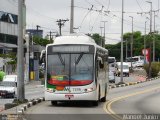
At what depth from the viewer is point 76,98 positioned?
26.0 m

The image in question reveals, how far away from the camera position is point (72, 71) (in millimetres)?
26375

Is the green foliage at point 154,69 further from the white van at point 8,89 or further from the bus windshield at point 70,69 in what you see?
the bus windshield at point 70,69

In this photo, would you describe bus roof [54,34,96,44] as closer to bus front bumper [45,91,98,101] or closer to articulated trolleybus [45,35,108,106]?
articulated trolleybus [45,35,108,106]

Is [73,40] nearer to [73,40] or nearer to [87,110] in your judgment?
[73,40]

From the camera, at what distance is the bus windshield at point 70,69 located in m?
26.2

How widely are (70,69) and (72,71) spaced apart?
14 cm

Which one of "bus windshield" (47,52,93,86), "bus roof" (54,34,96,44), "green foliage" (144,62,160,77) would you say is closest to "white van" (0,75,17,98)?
"bus roof" (54,34,96,44)

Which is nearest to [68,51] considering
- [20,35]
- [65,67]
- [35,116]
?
[65,67]

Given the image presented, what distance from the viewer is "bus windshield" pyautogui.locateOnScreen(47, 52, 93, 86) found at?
86.0 feet

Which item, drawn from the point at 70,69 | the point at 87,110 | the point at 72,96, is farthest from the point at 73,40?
the point at 87,110

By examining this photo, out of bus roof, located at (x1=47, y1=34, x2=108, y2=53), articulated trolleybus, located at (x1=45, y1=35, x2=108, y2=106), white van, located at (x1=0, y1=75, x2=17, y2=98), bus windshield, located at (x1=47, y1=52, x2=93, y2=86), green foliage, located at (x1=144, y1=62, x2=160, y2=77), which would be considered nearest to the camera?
articulated trolleybus, located at (x1=45, y1=35, x2=108, y2=106)

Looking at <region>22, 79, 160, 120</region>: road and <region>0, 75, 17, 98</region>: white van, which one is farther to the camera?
<region>0, 75, 17, 98</region>: white van

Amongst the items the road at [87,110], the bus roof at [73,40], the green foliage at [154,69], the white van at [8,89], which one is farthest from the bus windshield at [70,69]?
the green foliage at [154,69]

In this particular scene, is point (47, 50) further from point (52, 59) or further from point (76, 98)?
point (76, 98)
